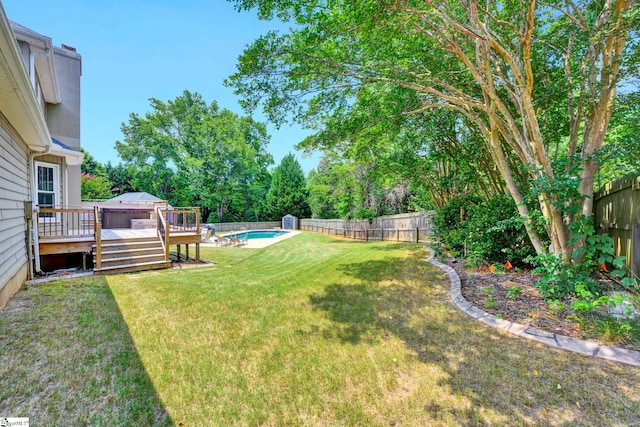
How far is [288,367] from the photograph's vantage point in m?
2.63

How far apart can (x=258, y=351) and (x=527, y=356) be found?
270cm

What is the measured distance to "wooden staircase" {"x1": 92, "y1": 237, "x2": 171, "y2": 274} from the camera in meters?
6.96

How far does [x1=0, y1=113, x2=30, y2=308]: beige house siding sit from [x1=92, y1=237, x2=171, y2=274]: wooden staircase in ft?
4.92

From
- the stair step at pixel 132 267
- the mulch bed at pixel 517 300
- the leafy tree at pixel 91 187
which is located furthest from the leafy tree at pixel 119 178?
the mulch bed at pixel 517 300

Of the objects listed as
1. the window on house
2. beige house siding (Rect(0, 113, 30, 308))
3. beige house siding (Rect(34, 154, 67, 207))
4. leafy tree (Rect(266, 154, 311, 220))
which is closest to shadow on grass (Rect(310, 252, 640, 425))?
beige house siding (Rect(0, 113, 30, 308))

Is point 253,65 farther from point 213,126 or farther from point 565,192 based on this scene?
point 213,126

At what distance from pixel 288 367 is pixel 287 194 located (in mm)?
26842

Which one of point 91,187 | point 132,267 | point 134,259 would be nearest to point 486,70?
point 132,267

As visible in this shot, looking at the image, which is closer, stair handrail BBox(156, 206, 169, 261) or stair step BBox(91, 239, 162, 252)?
stair step BBox(91, 239, 162, 252)

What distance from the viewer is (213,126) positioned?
82.4 feet

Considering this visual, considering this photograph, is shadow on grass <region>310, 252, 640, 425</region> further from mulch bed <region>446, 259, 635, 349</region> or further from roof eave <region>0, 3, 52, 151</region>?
roof eave <region>0, 3, 52, 151</region>

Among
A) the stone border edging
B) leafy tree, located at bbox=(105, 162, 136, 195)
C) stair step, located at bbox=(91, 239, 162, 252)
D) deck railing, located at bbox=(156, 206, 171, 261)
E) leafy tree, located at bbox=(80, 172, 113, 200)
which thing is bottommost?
the stone border edging

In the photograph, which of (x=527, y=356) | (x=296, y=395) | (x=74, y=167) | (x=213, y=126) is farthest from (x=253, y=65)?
(x=213, y=126)

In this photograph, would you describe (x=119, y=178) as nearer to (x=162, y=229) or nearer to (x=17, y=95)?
(x=162, y=229)
